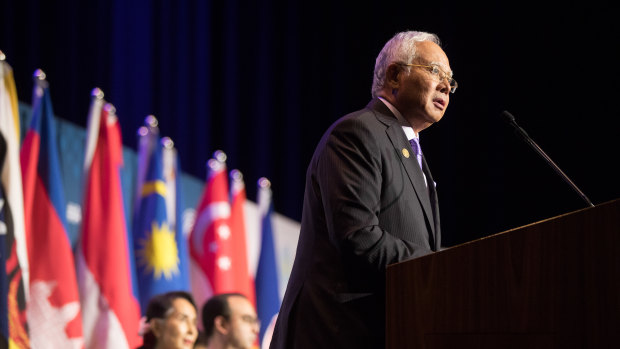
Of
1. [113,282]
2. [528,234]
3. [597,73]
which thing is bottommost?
[113,282]

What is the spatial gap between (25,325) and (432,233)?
2628 mm

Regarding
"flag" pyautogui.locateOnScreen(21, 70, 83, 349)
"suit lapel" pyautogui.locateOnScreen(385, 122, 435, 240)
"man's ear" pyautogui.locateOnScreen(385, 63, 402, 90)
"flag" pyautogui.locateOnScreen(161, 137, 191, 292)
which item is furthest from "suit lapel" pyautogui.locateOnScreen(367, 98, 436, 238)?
"flag" pyautogui.locateOnScreen(161, 137, 191, 292)

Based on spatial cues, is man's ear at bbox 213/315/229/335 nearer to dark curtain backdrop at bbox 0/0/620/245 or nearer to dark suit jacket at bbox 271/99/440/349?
dark curtain backdrop at bbox 0/0/620/245

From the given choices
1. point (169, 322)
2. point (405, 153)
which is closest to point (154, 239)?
point (169, 322)

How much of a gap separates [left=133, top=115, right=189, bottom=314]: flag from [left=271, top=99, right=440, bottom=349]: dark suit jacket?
2744 mm

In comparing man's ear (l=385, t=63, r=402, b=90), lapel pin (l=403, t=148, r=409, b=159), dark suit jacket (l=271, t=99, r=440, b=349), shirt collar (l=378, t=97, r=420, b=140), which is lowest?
dark suit jacket (l=271, t=99, r=440, b=349)

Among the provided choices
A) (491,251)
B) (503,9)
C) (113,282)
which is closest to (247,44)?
(503,9)

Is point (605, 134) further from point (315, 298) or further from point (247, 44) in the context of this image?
point (315, 298)

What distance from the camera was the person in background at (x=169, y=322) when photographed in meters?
4.42

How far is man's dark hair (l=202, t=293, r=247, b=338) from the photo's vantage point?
187 inches

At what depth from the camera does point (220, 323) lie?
4.76 meters

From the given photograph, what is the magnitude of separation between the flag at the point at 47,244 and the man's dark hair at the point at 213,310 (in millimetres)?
866

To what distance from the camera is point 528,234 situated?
4.36ft

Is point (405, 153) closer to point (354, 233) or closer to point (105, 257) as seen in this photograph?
point (354, 233)
